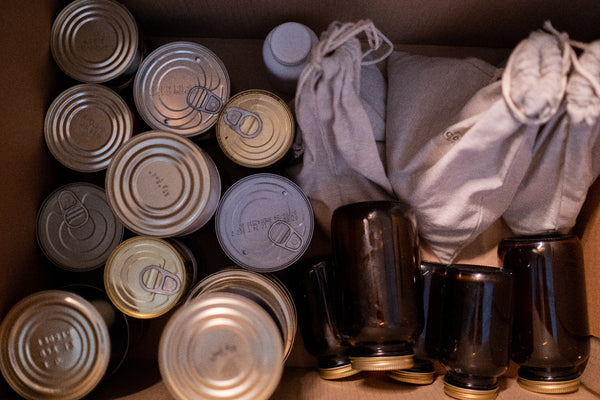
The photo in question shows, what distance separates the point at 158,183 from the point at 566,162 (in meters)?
0.70

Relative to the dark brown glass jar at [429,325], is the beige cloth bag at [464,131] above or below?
above

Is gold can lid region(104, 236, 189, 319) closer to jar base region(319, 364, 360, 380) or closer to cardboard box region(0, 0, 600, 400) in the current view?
cardboard box region(0, 0, 600, 400)

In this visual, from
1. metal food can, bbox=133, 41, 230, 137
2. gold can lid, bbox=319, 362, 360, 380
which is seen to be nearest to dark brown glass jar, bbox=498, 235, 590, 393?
gold can lid, bbox=319, 362, 360, 380

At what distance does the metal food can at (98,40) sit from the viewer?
83cm

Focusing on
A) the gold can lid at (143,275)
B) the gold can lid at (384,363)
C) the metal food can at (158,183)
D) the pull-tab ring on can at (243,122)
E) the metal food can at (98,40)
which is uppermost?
the metal food can at (98,40)

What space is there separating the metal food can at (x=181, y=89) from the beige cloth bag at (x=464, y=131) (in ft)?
1.15

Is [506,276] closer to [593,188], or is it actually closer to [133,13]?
[593,188]

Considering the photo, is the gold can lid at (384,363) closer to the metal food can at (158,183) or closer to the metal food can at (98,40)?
the metal food can at (158,183)

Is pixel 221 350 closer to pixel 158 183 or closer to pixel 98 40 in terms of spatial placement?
pixel 158 183

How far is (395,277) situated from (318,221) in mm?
220

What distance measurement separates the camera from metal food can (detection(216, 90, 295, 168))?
81cm

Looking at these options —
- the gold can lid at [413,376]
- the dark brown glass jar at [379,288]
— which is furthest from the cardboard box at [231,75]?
the dark brown glass jar at [379,288]

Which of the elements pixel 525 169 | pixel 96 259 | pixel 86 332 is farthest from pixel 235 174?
pixel 525 169

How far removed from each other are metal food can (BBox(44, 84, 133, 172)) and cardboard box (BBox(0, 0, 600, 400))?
0.04 m
